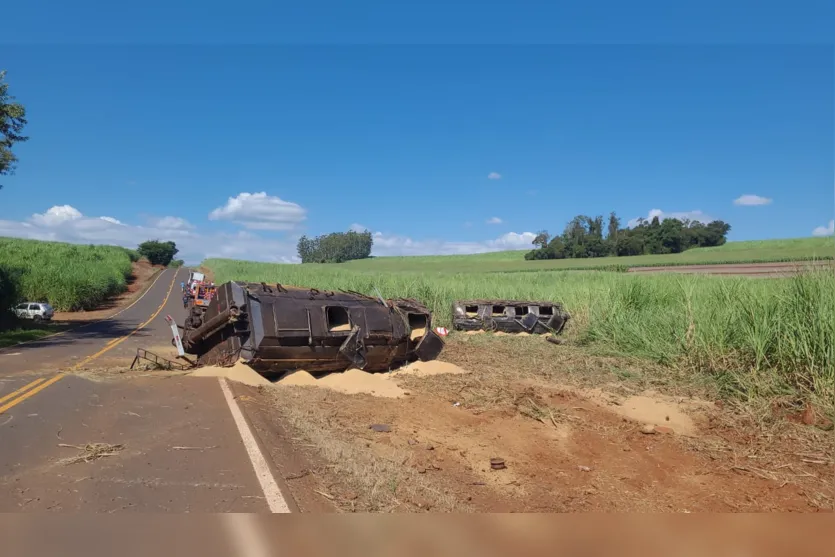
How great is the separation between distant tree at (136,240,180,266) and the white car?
84066 millimetres

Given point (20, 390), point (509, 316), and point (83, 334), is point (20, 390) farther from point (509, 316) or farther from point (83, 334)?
point (509, 316)

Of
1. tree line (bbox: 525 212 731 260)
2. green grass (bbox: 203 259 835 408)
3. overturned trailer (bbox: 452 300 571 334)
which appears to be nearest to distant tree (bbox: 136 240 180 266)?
tree line (bbox: 525 212 731 260)

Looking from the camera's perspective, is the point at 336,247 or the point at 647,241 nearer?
the point at 647,241

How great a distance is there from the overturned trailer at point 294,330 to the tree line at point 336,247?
103157 millimetres

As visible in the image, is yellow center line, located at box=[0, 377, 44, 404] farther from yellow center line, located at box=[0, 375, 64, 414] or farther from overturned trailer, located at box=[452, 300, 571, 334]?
overturned trailer, located at box=[452, 300, 571, 334]

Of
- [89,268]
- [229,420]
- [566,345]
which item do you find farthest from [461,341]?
[89,268]

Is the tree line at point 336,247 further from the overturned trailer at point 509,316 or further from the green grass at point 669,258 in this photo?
the overturned trailer at point 509,316

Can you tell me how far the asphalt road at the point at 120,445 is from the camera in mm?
4293

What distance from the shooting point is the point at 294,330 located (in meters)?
10.2

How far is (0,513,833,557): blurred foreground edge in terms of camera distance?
7.52 ft

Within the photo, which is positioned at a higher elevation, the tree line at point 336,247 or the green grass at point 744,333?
the tree line at point 336,247

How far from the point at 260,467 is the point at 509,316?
1596 cm

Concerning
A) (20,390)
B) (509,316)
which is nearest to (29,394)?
(20,390)

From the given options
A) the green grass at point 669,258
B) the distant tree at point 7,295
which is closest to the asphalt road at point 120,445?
the distant tree at point 7,295
